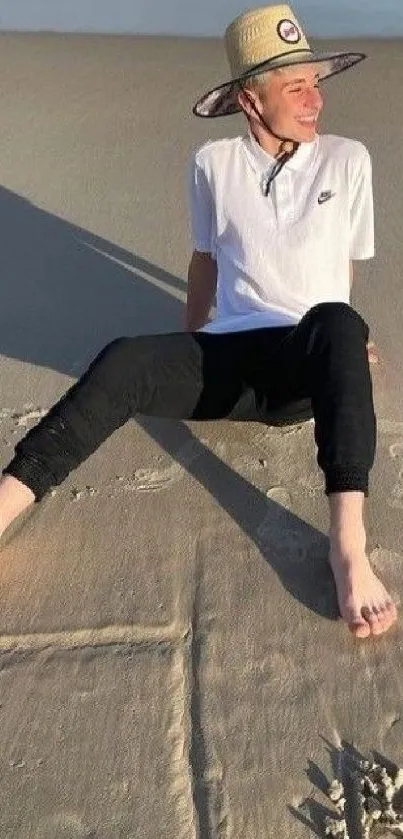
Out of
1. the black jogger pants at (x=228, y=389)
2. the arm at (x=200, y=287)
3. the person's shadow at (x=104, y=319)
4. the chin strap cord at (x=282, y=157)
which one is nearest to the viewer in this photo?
the black jogger pants at (x=228, y=389)

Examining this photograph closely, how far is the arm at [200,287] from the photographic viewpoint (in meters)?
2.43

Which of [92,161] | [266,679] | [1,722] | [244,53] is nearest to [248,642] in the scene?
[266,679]

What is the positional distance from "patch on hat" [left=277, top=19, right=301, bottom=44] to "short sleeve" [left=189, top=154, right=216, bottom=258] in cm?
33

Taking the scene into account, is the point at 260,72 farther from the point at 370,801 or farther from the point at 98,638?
the point at 370,801

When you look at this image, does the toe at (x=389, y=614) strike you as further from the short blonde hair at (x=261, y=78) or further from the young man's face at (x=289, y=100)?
the short blonde hair at (x=261, y=78)

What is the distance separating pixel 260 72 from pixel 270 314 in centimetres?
53

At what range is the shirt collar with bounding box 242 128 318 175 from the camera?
2.20 metres

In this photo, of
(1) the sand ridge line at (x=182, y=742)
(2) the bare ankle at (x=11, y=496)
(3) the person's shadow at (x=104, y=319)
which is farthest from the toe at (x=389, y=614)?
(2) the bare ankle at (x=11, y=496)

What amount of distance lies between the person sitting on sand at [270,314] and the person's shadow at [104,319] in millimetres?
128

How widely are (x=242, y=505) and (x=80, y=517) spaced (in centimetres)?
37

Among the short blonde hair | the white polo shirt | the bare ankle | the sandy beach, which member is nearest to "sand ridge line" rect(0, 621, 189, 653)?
the sandy beach

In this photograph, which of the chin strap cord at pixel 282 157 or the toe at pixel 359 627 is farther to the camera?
the chin strap cord at pixel 282 157

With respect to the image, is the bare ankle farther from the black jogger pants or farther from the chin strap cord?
the chin strap cord

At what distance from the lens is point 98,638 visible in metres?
1.88
